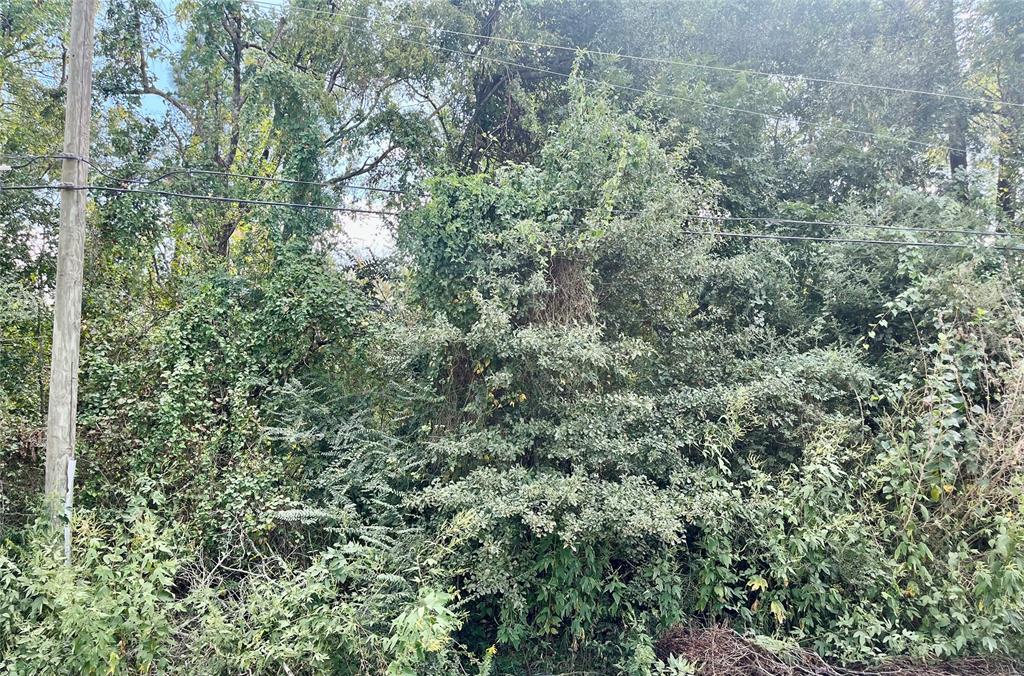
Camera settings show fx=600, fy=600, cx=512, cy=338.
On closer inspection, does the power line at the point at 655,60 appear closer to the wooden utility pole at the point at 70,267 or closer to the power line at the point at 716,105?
the power line at the point at 716,105

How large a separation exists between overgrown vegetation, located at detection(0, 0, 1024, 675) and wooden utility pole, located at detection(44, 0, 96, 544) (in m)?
0.78

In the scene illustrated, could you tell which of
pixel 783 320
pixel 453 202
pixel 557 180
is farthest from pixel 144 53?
pixel 783 320

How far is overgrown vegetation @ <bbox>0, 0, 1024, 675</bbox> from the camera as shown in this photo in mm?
5105

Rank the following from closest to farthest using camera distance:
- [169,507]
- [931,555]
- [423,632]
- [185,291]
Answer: [423,632]
[931,555]
[169,507]
[185,291]

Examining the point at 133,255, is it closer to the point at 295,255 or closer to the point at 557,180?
the point at 295,255

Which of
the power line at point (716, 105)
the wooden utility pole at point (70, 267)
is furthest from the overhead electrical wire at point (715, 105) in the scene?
the wooden utility pole at point (70, 267)

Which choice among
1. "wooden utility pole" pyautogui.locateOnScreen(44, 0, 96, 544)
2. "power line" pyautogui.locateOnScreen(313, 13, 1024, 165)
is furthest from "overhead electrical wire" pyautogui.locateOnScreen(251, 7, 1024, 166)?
"wooden utility pole" pyautogui.locateOnScreen(44, 0, 96, 544)

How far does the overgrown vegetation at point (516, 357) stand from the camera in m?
5.11

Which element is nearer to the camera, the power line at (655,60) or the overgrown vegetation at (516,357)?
the overgrown vegetation at (516,357)

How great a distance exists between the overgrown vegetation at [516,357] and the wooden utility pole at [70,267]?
30.9 inches

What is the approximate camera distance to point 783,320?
7.51 meters

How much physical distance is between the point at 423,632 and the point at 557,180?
4.71m

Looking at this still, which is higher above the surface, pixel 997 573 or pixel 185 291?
pixel 185 291

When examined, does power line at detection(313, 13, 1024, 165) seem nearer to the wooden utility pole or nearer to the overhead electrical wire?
the overhead electrical wire
